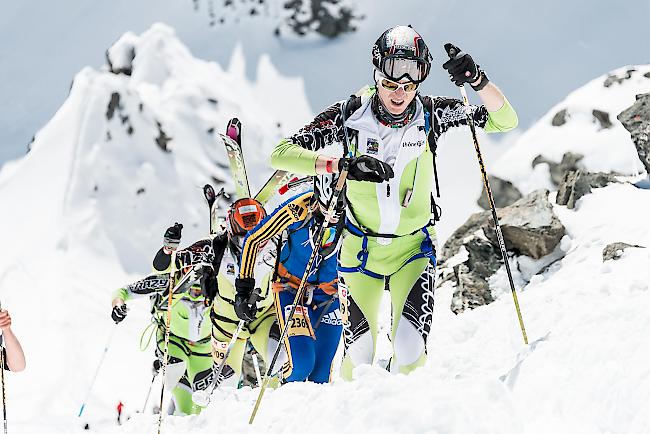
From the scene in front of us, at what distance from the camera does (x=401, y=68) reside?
5.46 meters

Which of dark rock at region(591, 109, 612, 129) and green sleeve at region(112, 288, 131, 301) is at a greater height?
dark rock at region(591, 109, 612, 129)

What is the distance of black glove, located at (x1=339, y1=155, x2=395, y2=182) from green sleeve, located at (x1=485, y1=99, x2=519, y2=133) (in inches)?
40.3

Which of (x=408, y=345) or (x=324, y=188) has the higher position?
(x=324, y=188)

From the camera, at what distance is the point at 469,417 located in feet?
12.1

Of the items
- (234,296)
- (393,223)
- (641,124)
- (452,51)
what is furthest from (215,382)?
(641,124)

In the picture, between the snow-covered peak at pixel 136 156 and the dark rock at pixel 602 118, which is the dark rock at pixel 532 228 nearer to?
the dark rock at pixel 602 118

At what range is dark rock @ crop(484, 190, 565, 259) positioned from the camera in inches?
456

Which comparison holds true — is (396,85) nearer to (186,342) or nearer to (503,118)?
(503,118)

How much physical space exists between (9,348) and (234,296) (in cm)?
309

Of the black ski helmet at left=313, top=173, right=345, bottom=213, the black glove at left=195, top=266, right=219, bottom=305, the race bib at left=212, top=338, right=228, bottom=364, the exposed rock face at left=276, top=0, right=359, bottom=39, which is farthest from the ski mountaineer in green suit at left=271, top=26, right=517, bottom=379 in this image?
the exposed rock face at left=276, top=0, right=359, bottom=39

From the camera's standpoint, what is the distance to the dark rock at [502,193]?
64.3ft

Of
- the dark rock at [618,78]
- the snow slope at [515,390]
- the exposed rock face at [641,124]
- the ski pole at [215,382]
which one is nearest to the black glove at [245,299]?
the ski pole at [215,382]

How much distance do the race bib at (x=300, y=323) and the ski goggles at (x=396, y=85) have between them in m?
2.56

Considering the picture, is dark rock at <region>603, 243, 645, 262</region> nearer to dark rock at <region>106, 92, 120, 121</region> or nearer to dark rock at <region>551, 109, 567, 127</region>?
dark rock at <region>551, 109, 567, 127</region>
